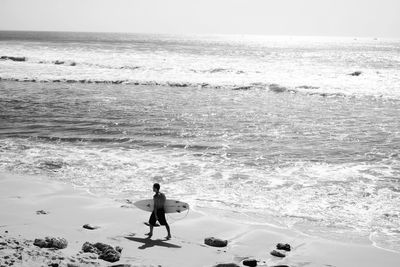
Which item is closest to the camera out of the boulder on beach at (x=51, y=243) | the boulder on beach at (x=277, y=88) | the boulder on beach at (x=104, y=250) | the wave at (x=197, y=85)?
the boulder on beach at (x=104, y=250)

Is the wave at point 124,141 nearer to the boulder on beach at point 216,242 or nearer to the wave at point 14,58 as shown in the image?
the boulder on beach at point 216,242

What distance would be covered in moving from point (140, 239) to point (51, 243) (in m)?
1.65

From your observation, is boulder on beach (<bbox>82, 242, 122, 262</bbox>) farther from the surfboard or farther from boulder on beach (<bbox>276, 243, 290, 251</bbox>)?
boulder on beach (<bbox>276, 243, 290, 251</bbox>)

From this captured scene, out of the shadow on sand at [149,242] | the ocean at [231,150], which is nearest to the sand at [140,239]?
the shadow on sand at [149,242]

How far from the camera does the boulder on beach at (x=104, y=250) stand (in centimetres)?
688

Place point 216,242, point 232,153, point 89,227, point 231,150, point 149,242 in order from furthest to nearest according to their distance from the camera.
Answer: point 231,150, point 232,153, point 89,227, point 149,242, point 216,242

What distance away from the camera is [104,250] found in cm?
706

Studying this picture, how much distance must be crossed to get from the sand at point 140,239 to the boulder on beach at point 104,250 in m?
0.09

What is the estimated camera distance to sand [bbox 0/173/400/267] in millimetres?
6973

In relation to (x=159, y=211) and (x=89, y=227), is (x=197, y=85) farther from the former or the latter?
(x=89, y=227)

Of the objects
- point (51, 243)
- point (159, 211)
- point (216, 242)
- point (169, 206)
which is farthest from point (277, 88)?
point (51, 243)

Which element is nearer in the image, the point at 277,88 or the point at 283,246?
the point at 283,246

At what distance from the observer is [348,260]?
7434mm

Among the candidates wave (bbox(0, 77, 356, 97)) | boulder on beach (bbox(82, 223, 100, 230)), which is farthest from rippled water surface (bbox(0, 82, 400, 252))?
wave (bbox(0, 77, 356, 97))
